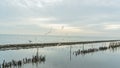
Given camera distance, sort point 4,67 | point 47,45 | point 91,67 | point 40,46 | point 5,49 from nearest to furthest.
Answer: point 4,67 → point 91,67 → point 5,49 → point 40,46 → point 47,45

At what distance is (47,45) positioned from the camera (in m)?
103

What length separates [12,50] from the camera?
277 feet

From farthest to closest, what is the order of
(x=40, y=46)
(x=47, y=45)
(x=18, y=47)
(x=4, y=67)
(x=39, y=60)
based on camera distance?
(x=47, y=45), (x=40, y=46), (x=18, y=47), (x=39, y=60), (x=4, y=67)

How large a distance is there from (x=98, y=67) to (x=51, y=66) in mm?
9140

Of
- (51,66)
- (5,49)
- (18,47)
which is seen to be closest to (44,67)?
(51,66)

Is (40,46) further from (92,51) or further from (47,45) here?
(92,51)

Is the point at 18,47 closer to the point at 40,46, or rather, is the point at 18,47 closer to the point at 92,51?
the point at 40,46

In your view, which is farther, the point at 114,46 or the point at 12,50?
the point at 114,46

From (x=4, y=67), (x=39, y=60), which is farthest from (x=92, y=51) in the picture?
(x=4, y=67)

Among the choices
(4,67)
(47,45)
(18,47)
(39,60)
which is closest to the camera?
(4,67)

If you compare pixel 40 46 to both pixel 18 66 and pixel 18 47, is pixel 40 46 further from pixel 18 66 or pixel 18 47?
pixel 18 66

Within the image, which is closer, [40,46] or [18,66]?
[18,66]

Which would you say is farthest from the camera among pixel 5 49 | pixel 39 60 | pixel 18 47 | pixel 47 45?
pixel 47 45

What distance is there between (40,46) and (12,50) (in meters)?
14.0
